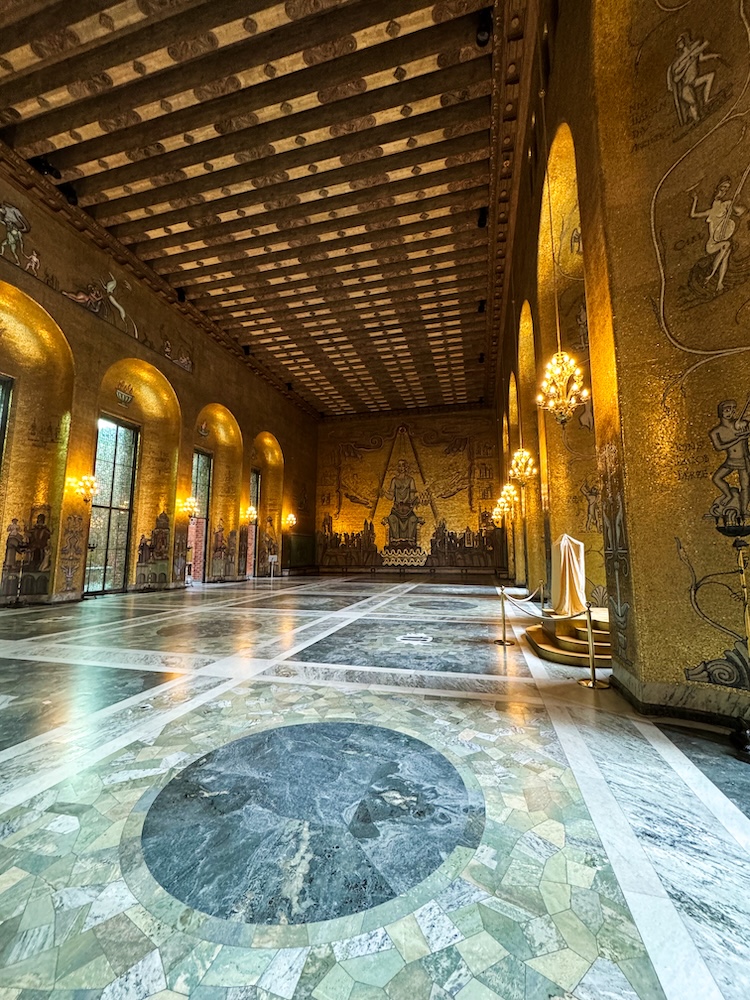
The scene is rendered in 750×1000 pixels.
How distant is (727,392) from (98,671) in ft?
19.8

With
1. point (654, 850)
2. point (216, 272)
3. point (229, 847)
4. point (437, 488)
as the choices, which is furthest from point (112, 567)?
point (437, 488)

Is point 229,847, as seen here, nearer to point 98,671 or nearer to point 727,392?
point 98,671

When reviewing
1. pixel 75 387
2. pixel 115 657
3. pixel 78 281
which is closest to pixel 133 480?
pixel 75 387

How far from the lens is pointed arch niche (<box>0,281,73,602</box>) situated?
8.98 metres

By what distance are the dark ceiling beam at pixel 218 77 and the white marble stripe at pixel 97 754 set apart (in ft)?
29.7

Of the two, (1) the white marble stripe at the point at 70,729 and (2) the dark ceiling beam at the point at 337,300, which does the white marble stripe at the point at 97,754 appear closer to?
(1) the white marble stripe at the point at 70,729

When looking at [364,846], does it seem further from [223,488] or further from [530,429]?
[223,488]

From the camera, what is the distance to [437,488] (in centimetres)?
2197

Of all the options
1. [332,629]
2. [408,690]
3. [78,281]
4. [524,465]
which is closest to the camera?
[408,690]

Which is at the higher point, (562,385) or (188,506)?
(562,385)

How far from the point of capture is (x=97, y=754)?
97.4 inches

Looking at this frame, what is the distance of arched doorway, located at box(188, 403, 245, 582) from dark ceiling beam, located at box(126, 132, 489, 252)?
6.06 metres

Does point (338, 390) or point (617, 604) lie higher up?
point (338, 390)

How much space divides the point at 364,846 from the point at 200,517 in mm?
15174
